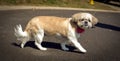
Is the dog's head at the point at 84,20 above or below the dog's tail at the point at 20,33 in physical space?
above

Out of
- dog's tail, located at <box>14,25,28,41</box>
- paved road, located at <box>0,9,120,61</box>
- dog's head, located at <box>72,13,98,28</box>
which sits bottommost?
paved road, located at <box>0,9,120,61</box>

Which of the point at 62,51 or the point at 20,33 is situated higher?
the point at 20,33

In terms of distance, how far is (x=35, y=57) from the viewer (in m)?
8.41

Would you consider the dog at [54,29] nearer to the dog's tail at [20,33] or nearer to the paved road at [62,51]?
the dog's tail at [20,33]

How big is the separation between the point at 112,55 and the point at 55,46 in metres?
1.84

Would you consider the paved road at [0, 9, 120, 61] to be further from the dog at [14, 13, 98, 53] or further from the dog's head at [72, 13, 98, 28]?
the dog's head at [72, 13, 98, 28]

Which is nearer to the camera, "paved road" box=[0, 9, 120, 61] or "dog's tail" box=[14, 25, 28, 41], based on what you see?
"paved road" box=[0, 9, 120, 61]

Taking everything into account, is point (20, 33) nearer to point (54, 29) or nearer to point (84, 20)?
point (54, 29)

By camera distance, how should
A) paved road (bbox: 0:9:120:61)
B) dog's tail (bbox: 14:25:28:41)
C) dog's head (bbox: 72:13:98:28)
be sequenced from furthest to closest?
dog's tail (bbox: 14:25:28:41)
paved road (bbox: 0:9:120:61)
dog's head (bbox: 72:13:98:28)

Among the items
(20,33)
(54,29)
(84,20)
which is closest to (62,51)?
(54,29)

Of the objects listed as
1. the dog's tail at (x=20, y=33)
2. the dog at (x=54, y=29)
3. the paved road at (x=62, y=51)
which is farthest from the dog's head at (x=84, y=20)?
the dog's tail at (x=20, y=33)

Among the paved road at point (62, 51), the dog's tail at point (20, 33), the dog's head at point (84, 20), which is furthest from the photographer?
the dog's tail at point (20, 33)

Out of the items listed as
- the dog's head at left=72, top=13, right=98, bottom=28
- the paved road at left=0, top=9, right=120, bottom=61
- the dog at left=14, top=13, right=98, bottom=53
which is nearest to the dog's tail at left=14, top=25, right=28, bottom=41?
the dog at left=14, top=13, right=98, bottom=53

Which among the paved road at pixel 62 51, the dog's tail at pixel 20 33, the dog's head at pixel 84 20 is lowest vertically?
the paved road at pixel 62 51
